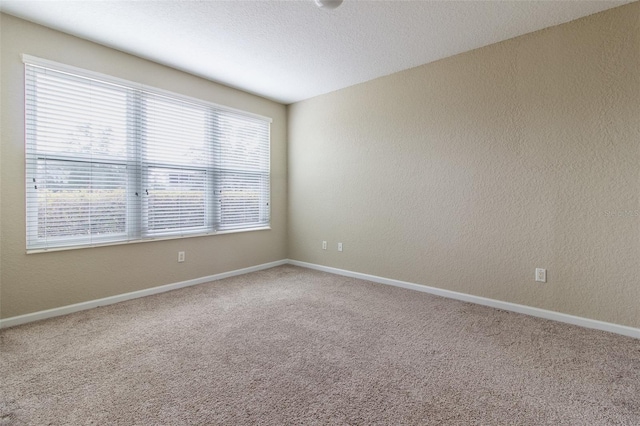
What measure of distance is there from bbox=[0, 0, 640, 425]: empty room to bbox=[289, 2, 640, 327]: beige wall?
0.02 meters

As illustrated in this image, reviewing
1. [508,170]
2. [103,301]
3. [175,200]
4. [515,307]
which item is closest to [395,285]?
[515,307]

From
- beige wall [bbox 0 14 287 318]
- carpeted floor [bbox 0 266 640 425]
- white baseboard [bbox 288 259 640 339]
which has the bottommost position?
carpeted floor [bbox 0 266 640 425]

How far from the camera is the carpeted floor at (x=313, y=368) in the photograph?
4.96 ft

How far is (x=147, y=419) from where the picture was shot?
146 centimetres

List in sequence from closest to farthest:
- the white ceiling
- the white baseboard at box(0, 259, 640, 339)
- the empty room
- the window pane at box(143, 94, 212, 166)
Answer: the empty room → the white ceiling → the white baseboard at box(0, 259, 640, 339) → the window pane at box(143, 94, 212, 166)

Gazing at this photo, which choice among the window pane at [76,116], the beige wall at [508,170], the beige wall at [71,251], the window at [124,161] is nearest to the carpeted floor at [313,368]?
the beige wall at [71,251]

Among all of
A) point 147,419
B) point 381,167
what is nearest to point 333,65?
point 381,167

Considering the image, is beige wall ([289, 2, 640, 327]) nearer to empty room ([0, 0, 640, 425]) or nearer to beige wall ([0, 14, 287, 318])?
empty room ([0, 0, 640, 425])

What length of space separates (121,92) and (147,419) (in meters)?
2.99

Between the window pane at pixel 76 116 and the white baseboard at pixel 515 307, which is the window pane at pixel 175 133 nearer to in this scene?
the window pane at pixel 76 116

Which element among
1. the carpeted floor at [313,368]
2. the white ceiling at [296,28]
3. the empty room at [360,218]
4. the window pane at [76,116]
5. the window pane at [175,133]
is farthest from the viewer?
the window pane at [175,133]

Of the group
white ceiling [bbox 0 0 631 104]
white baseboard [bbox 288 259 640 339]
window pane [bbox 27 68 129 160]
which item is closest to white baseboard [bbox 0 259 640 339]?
white baseboard [bbox 288 259 640 339]

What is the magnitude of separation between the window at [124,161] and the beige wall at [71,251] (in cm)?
8

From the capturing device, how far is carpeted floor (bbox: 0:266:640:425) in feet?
4.96
